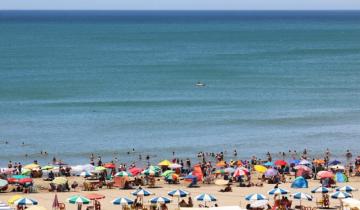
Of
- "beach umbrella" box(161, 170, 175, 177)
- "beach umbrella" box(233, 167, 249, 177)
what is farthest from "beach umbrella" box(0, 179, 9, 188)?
"beach umbrella" box(233, 167, 249, 177)

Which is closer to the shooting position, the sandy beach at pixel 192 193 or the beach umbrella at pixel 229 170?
the sandy beach at pixel 192 193

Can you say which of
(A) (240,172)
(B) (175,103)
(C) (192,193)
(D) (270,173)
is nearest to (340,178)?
(D) (270,173)

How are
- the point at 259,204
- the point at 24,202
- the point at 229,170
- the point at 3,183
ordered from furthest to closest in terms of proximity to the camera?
the point at 229,170 < the point at 3,183 < the point at 259,204 < the point at 24,202

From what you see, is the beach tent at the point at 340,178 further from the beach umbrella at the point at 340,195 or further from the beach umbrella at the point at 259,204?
the beach umbrella at the point at 259,204

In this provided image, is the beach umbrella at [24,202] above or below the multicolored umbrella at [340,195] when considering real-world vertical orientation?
below

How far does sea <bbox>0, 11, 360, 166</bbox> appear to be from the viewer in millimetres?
56125

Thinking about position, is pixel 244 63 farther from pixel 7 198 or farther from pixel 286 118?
pixel 7 198

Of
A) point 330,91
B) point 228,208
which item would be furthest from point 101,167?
point 330,91

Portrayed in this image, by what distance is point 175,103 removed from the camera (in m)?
76.6

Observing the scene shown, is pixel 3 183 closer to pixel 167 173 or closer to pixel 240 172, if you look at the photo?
pixel 167 173

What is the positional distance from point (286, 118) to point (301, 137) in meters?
8.17

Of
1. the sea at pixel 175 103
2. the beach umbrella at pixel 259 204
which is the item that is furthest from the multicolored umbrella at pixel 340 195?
the sea at pixel 175 103

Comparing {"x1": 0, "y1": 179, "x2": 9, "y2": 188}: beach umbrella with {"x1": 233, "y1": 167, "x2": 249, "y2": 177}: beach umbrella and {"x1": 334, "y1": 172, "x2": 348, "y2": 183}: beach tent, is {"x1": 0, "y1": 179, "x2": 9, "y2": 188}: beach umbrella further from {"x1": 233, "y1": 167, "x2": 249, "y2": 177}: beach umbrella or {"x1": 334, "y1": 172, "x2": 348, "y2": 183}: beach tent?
{"x1": 334, "y1": 172, "x2": 348, "y2": 183}: beach tent

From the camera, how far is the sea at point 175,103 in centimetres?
5612
